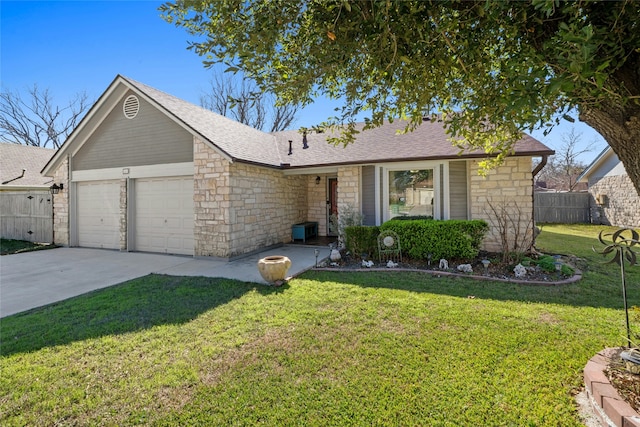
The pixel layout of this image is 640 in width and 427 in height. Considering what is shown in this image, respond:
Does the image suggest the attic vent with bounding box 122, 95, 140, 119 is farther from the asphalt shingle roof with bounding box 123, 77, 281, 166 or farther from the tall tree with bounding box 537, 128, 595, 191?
the tall tree with bounding box 537, 128, 595, 191

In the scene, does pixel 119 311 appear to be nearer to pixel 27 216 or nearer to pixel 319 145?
pixel 319 145

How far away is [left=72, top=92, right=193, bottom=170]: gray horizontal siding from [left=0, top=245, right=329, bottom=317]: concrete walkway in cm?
325

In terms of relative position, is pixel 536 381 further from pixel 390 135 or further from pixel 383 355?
pixel 390 135

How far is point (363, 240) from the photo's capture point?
28.5 ft

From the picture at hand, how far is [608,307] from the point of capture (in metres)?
4.79

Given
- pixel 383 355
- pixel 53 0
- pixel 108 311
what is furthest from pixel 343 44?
pixel 53 0

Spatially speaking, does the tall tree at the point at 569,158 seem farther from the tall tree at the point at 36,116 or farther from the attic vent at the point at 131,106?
the tall tree at the point at 36,116

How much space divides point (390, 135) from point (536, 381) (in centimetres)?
954

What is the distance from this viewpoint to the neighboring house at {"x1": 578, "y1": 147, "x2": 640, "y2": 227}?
51.3 feet

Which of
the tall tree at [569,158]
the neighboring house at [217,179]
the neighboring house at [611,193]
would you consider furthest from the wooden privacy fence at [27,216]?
the tall tree at [569,158]

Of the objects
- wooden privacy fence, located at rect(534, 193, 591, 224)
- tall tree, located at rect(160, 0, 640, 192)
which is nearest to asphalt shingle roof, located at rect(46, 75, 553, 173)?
tall tree, located at rect(160, 0, 640, 192)

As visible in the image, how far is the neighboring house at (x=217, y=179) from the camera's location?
8.91m

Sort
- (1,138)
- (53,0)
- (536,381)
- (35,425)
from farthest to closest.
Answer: (1,138)
(53,0)
(536,381)
(35,425)

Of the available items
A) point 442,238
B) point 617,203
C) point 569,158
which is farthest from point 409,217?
point 569,158
